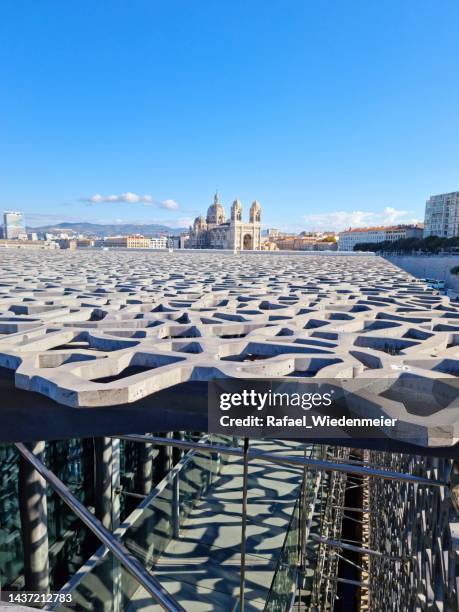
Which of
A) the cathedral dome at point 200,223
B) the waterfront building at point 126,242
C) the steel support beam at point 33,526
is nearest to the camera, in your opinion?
the steel support beam at point 33,526

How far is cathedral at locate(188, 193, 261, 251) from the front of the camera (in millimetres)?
116181

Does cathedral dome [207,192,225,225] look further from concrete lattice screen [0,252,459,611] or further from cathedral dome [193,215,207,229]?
concrete lattice screen [0,252,459,611]

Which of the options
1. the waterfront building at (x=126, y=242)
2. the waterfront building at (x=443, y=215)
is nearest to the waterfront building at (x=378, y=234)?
the waterfront building at (x=443, y=215)

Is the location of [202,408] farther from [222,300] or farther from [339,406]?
[222,300]

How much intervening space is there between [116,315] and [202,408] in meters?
3.25

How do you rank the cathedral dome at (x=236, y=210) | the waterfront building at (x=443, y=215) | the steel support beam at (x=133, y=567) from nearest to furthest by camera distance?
the steel support beam at (x=133, y=567), the waterfront building at (x=443, y=215), the cathedral dome at (x=236, y=210)

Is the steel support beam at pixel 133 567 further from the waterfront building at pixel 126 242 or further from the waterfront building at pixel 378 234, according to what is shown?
the waterfront building at pixel 126 242

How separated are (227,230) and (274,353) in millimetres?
121649

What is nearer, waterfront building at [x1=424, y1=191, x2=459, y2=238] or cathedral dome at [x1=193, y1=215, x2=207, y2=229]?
waterfront building at [x1=424, y1=191, x2=459, y2=238]

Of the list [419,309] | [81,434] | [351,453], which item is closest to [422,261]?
[351,453]

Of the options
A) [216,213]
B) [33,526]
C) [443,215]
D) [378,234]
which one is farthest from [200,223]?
[33,526]

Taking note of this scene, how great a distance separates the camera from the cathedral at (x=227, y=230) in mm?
116181

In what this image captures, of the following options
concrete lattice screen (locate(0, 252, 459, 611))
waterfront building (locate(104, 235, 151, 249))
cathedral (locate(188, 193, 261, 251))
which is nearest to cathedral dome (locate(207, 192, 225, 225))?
cathedral (locate(188, 193, 261, 251))

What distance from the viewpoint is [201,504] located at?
30.6ft
